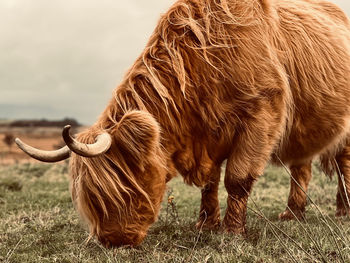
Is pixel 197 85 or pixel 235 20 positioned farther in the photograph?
pixel 235 20

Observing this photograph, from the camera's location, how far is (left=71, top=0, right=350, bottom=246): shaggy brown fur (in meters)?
3.30

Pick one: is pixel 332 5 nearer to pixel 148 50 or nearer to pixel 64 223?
pixel 148 50

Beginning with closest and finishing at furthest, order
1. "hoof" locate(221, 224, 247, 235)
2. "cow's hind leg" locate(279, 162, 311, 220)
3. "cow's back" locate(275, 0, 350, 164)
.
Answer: "hoof" locate(221, 224, 247, 235), "cow's back" locate(275, 0, 350, 164), "cow's hind leg" locate(279, 162, 311, 220)

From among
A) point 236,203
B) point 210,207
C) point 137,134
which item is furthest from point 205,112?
point 210,207

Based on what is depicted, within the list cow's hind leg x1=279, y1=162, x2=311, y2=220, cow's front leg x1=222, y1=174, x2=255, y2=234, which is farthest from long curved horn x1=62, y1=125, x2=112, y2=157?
cow's hind leg x1=279, y1=162, x2=311, y2=220

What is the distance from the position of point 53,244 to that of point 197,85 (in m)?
1.80

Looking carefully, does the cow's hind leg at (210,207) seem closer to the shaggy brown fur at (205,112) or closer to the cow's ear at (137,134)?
the shaggy brown fur at (205,112)

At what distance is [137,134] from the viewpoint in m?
3.23

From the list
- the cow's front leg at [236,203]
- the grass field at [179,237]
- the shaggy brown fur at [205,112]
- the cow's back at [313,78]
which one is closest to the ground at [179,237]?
the grass field at [179,237]

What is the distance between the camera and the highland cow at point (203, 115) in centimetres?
328

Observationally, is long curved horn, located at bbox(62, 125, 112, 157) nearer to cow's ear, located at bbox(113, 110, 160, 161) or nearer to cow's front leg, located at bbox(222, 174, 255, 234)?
cow's ear, located at bbox(113, 110, 160, 161)

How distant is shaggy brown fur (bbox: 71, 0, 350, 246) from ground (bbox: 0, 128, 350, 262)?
24 centimetres

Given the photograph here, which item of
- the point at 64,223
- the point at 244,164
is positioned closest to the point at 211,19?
the point at 244,164

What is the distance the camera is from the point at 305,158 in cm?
520
